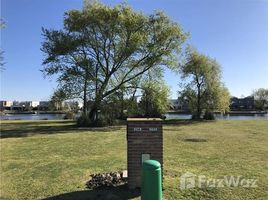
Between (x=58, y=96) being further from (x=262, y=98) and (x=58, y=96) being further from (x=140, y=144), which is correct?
(x=262, y=98)

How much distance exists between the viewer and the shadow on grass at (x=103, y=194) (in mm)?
6555

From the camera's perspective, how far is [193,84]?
46.9 meters

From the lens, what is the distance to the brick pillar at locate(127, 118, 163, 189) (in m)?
7.00

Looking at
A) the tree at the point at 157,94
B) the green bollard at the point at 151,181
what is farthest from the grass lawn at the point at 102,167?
the tree at the point at 157,94

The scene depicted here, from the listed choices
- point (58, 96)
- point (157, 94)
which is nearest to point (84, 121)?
point (58, 96)

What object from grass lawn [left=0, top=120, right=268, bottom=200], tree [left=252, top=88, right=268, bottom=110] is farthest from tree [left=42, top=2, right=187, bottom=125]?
tree [left=252, top=88, right=268, bottom=110]

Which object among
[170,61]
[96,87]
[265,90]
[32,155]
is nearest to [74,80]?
[96,87]

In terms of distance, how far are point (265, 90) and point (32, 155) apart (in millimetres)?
114852

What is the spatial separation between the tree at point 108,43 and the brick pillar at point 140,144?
20.8m

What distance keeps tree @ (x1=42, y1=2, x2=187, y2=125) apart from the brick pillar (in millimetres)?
20771

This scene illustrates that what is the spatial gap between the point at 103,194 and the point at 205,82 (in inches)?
1597

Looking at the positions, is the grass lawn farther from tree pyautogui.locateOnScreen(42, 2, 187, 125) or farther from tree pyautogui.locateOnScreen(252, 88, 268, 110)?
tree pyautogui.locateOnScreen(252, 88, 268, 110)

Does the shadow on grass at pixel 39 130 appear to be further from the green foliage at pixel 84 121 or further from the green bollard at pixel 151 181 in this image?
the green bollard at pixel 151 181

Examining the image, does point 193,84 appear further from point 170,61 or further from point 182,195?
point 182,195
